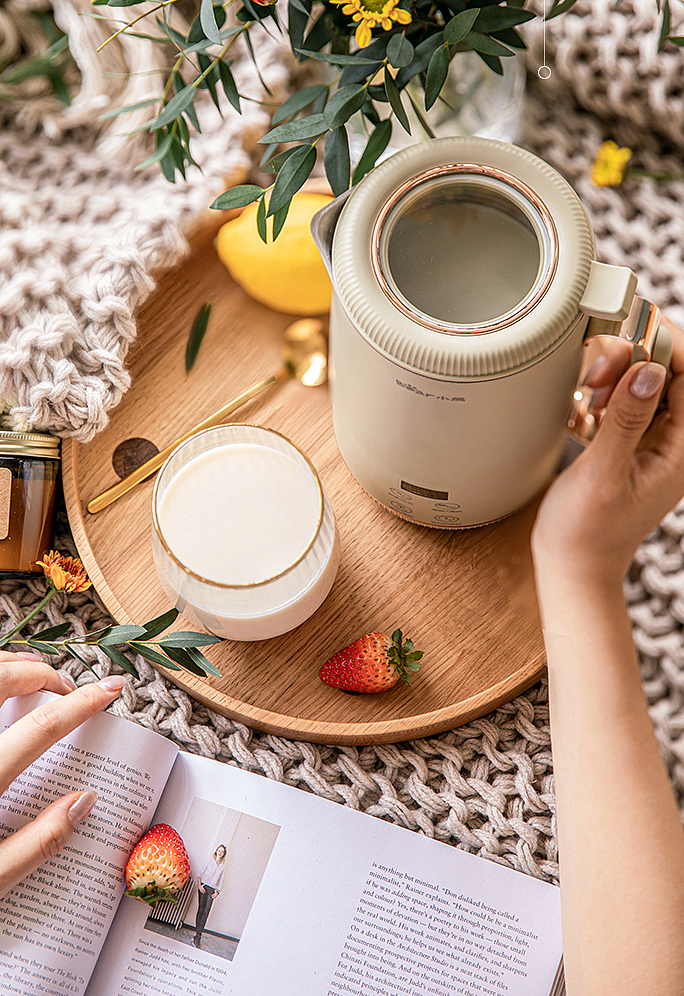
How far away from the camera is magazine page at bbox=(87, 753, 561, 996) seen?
659 millimetres

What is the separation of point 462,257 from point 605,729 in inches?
13.2

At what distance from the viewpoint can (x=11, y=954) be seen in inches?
25.7

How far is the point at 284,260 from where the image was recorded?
0.75 m

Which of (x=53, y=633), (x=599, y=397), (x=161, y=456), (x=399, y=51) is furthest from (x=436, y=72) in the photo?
(x=53, y=633)

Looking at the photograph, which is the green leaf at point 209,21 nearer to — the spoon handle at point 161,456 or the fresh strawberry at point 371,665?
A: the spoon handle at point 161,456

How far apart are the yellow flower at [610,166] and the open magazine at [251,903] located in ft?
1.99

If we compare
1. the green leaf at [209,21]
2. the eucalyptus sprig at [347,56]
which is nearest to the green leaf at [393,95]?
the eucalyptus sprig at [347,56]

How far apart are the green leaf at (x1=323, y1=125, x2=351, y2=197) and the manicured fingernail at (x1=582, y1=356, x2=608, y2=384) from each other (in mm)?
216

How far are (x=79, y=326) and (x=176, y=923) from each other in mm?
490

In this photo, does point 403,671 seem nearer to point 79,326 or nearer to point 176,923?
point 176,923

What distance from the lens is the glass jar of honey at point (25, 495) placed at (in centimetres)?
71

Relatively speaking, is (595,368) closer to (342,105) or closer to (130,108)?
(342,105)

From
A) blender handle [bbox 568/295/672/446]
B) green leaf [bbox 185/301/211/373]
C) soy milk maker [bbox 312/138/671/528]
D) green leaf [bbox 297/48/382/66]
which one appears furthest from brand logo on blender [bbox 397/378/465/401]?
green leaf [bbox 185/301/211/373]

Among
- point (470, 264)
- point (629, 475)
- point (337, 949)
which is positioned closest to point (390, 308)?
point (470, 264)
